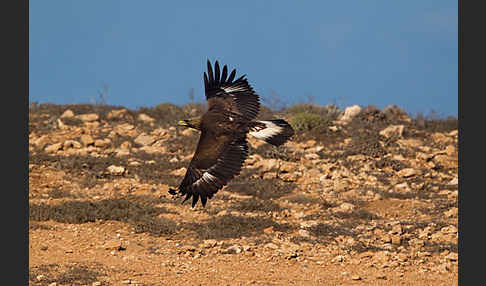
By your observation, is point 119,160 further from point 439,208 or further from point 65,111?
point 439,208

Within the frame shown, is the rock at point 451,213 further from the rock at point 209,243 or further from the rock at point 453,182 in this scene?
the rock at point 209,243

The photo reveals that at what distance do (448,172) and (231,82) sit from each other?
8614 mm

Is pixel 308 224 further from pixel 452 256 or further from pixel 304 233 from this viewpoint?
pixel 452 256

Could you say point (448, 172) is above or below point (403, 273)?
above

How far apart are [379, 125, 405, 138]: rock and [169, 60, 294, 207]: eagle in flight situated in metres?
9.53

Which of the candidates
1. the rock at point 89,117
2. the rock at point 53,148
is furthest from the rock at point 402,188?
the rock at point 89,117

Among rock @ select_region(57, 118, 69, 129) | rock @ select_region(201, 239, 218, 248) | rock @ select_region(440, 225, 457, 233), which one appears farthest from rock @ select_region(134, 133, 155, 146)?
rock @ select_region(440, 225, 457, 233)

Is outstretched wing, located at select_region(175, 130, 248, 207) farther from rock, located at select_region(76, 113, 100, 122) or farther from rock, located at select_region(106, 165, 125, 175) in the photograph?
rock, located at select_region(76, 113, 100, 122)

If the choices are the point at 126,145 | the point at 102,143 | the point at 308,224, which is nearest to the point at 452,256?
the point at 308,224

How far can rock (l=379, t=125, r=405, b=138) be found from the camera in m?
17.2

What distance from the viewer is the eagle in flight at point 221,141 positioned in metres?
7.42

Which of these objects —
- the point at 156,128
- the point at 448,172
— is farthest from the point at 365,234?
the point at 156,128

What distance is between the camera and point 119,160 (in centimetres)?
1531

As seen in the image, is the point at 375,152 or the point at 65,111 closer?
the point at 375,152
